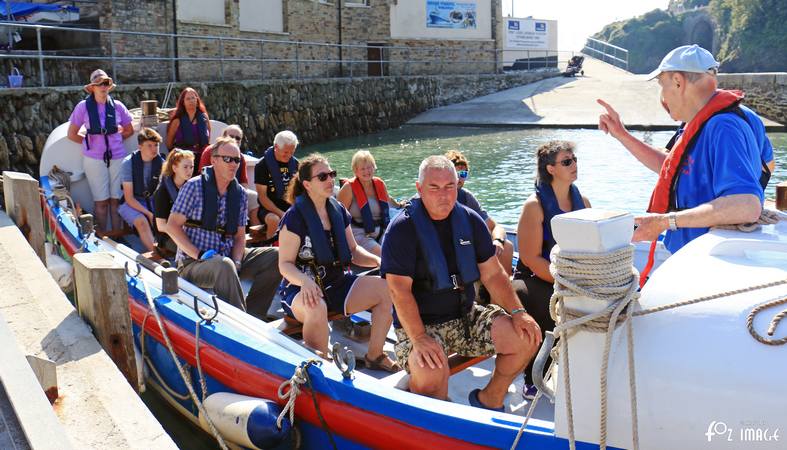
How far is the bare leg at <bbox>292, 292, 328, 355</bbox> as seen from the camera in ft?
13.5

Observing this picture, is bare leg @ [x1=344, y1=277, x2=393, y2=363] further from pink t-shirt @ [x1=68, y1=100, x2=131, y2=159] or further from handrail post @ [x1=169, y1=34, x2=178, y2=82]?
handrail post @ [x1=169, y1=34, x2=178, y2=82]

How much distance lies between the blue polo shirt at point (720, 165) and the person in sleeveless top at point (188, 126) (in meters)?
4.86

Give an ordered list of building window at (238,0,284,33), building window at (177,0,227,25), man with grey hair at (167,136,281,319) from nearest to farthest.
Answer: man with grey hair at (167,136,281,319), building window at (177,0,227,25), building window at (238,0,284,33)

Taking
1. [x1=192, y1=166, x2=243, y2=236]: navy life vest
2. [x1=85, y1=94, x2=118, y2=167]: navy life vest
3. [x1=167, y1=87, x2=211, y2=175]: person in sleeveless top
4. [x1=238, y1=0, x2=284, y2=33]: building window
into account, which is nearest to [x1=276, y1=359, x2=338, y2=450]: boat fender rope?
[x1=192, y1=166, x2=243, y2=236]: navy life vest

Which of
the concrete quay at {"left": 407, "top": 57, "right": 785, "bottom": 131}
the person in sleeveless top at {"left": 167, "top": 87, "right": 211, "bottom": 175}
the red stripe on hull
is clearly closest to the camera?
the red stripe on hull

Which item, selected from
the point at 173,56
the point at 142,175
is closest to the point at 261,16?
the point at 173,56

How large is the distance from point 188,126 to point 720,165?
5.19 m

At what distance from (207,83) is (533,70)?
61.8 feet

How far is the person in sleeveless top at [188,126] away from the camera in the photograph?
7.17 meters

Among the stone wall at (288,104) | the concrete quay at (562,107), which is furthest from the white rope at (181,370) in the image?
the concrete quay at (562,107)

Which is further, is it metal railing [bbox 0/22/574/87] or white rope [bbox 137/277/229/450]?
metal railing [bbox 0/22/574/87]

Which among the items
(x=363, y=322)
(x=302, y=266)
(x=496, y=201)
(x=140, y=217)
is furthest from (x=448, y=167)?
(x=496, y=201)

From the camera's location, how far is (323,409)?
139 inches

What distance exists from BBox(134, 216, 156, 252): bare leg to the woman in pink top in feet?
3.02
